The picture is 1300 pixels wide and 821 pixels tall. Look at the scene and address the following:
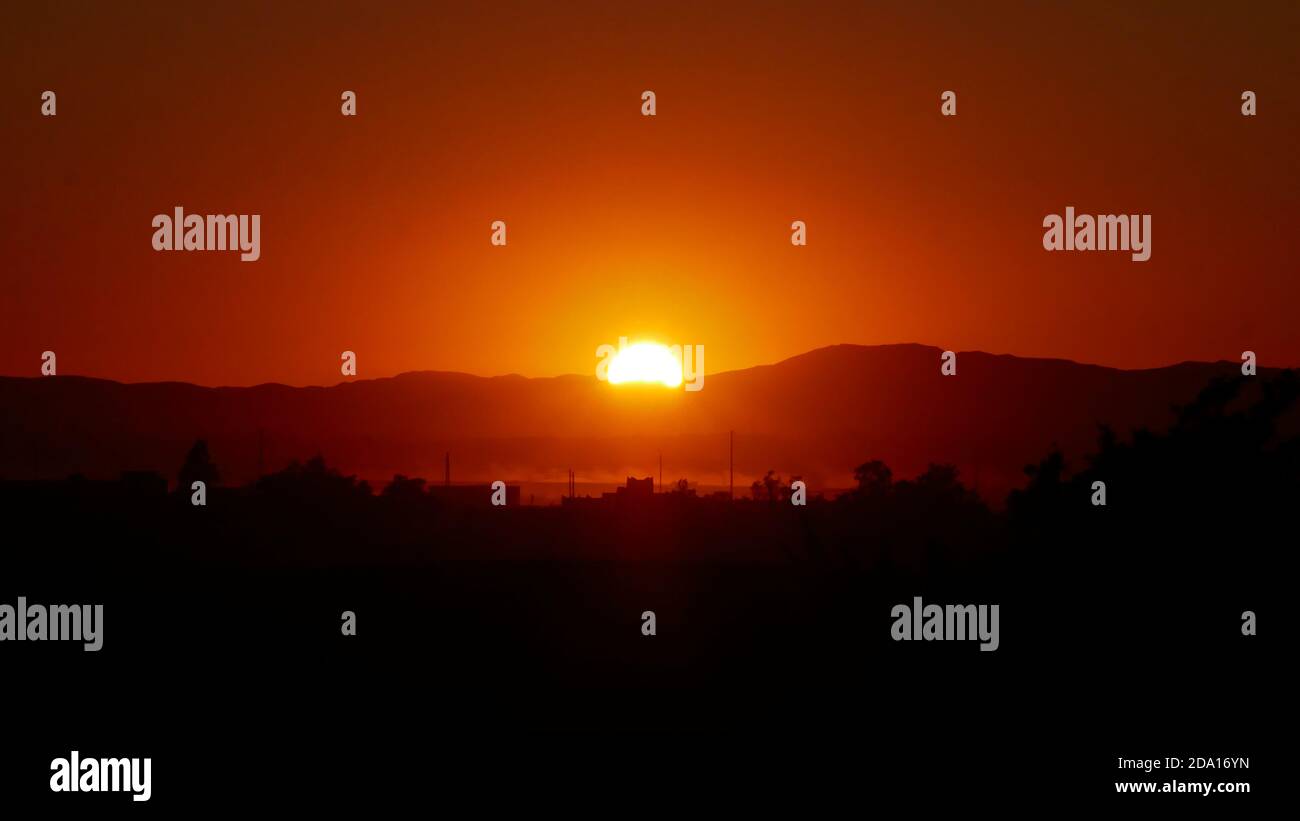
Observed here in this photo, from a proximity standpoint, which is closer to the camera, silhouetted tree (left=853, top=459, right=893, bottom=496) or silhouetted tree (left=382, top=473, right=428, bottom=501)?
silhouetted tree (left=853, top=459, right=893, bottom=496)

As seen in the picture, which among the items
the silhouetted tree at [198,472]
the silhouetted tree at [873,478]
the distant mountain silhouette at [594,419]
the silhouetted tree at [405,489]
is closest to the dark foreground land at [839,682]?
the silhouetted tree at [873,478]

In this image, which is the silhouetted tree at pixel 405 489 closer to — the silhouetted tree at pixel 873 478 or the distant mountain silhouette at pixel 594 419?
the distant mountain silhouette at pixel 594 419

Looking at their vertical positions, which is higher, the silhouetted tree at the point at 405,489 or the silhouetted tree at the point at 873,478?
the silhouetted tree at the point at 873,478

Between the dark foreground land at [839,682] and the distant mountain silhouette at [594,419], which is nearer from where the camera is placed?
the dark foreground land at [839,682]

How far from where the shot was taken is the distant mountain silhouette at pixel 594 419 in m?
102

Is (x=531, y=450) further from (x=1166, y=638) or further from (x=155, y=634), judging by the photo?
(x=1166, y=638)

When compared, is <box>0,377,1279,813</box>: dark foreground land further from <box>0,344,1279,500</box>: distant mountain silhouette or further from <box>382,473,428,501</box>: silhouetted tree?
<box>0,344,1279,500</box>: distant mountain silhouette

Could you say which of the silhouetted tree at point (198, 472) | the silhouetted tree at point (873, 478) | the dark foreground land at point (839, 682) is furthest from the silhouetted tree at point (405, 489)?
the dark foreground land at point (839, 682)

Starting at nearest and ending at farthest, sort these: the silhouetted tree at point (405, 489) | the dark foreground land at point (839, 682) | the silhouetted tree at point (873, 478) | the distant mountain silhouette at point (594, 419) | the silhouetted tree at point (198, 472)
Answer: the dark foreground land at point (839, 682) → the silhouetted tree at point (873, 478) → the silhouetted tree at point (405, 489) → the silhouetted tree at point (198, 472) → the distant mountain silhouette at point (594, 419)

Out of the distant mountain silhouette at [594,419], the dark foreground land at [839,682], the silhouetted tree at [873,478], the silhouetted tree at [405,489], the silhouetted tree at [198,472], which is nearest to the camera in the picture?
the dark foreground land at [839,682]

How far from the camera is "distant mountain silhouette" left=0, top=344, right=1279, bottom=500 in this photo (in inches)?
4001

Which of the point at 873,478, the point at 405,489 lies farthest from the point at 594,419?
the point at 873,478

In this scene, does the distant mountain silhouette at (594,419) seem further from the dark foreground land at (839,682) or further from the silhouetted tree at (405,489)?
the dark foreground land at (839,682)

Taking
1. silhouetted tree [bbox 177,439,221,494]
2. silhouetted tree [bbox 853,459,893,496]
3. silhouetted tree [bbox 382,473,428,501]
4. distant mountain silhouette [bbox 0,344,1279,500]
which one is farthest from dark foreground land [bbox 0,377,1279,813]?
distant mountain silhouette [bbox 0,344,1279,500]
